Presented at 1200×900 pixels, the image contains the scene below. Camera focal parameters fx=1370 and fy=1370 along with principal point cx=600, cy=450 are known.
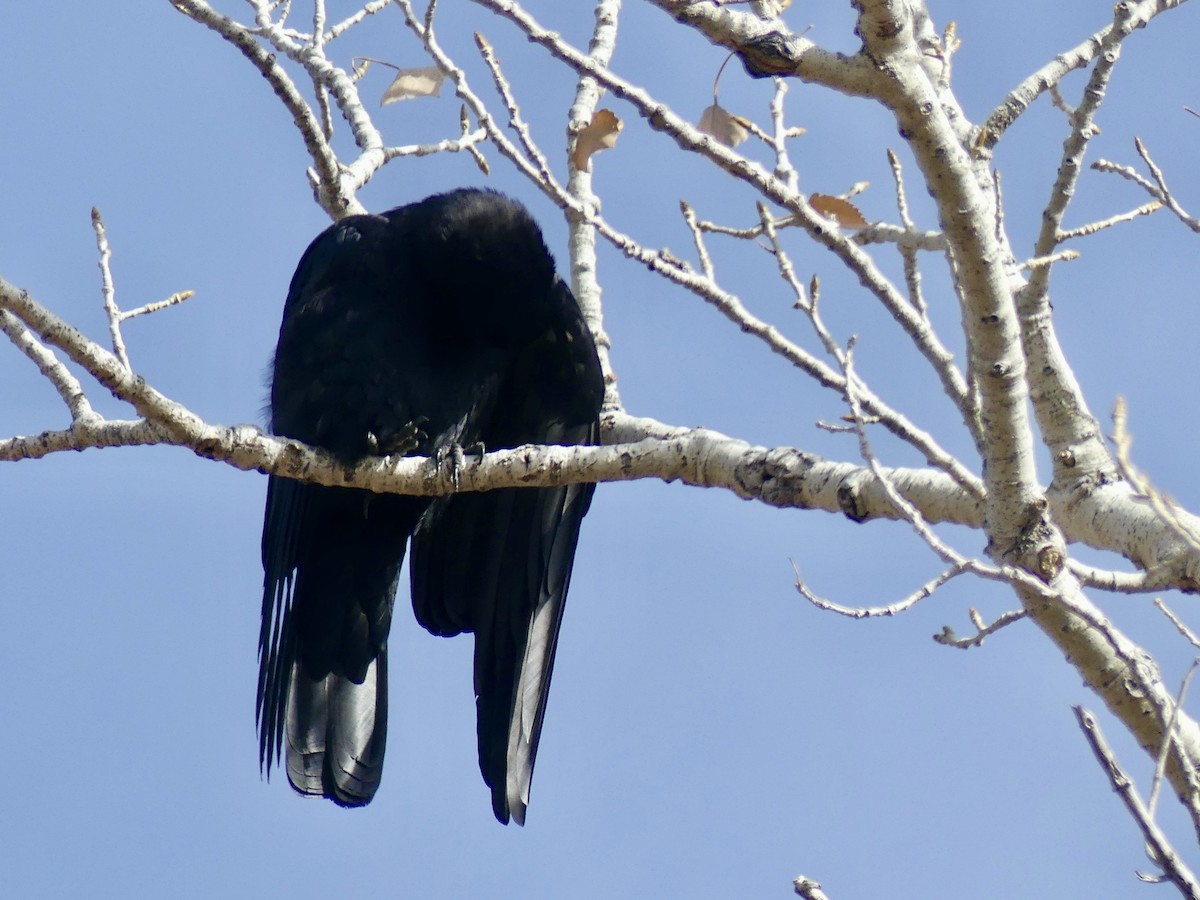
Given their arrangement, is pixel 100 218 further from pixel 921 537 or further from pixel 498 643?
pixel 921 537

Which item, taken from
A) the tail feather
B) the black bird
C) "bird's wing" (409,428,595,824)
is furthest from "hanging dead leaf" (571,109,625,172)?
the tail feather

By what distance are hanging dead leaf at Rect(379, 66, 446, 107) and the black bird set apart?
63 cm

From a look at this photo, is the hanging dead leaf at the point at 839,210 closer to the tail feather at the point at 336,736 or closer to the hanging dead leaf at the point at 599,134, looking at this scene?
the hanging dead leaf at the point at 599,134

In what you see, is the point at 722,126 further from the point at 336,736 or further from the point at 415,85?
the point at 336,736

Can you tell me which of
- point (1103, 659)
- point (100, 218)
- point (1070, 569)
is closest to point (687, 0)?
point (1070, 569)

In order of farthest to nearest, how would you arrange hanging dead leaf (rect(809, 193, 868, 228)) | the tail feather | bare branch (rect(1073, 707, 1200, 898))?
1. the tail feather
2. hanging dead leaf (rect(809, 193, 868, 228))
3. bare branch (rect(1073, 707, 1200, 898))

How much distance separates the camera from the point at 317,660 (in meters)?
5.26

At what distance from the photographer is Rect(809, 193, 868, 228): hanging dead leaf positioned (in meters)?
2.96

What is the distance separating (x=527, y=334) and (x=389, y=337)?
53cm

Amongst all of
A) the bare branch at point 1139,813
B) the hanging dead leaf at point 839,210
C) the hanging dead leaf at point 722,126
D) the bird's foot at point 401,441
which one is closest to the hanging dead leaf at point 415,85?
the bird's foot at point 401,441

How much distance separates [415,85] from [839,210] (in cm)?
200

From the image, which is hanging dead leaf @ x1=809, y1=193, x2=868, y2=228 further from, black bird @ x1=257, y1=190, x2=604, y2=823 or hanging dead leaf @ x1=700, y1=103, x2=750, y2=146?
black bird @ x1=257, y1=190, x2=604, y2=823

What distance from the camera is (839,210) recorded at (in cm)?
298

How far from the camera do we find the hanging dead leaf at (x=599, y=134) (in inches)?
130
